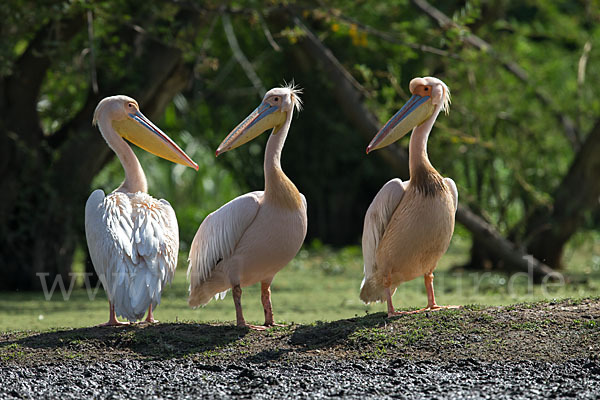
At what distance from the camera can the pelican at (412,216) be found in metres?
5.10

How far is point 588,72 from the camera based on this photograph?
1102 centimetres

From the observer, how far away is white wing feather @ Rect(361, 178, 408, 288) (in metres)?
5.24

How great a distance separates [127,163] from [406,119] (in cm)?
184

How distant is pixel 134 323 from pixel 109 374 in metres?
0.80

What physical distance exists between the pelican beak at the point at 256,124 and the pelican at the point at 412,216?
62cm

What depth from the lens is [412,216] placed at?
16.7ft

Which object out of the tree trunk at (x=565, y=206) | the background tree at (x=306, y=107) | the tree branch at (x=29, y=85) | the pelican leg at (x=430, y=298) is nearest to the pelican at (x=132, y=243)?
the pelican leg at (x=430, y=298)

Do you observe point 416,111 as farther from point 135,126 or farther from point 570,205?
point 570,205

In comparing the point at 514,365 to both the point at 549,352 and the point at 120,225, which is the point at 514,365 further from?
the point at 120,225

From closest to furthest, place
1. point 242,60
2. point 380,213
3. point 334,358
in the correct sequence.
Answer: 1. point 334,358
2. point 380,213
3. point 242,60

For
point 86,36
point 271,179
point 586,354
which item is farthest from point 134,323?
point 86,36

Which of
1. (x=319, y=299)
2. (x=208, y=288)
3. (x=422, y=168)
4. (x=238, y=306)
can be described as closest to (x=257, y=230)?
(x=238, y=306)

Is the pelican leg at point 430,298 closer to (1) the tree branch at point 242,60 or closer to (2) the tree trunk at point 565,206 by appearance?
(2) the tree trunk at point 565,206

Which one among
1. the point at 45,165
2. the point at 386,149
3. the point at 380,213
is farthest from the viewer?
the point at 45,165
